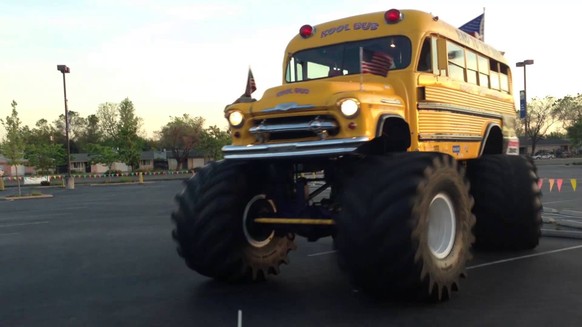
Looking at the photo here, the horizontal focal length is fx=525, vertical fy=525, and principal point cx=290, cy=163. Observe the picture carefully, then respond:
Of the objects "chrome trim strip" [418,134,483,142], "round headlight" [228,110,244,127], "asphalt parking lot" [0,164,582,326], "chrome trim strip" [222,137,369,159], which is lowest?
"asphalt parking lot" [0,164,582,326]

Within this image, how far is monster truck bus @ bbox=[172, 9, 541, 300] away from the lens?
504 centimetres

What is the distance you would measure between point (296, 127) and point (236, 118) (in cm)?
82

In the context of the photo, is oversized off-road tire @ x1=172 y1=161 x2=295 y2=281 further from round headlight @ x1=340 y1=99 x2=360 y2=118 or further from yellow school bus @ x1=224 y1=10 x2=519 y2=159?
round headlight @ x1=340 y1=99 x2=360 y2=118

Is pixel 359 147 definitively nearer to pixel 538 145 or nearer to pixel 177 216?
pixel 177 216

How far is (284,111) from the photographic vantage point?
5.80 meters

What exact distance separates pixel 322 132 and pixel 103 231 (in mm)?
8348

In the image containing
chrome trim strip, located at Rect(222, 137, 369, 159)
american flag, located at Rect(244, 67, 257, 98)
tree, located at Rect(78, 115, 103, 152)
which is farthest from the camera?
tree, located at Rect(78, 115, 103, 152)

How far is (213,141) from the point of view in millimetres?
81438

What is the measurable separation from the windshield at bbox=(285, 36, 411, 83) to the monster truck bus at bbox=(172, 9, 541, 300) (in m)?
0.02

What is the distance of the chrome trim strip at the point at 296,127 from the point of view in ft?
18.2

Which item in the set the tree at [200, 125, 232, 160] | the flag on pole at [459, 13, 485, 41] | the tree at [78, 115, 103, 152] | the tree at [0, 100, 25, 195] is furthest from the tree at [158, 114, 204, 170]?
the flag on pole at [459, 13, 485, 41]

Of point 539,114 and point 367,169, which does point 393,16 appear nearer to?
point 367,169

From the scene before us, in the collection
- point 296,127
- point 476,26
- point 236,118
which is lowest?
point 296,127

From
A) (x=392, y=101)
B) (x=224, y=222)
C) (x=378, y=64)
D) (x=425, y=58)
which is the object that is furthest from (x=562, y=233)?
(x=224, y=222)
